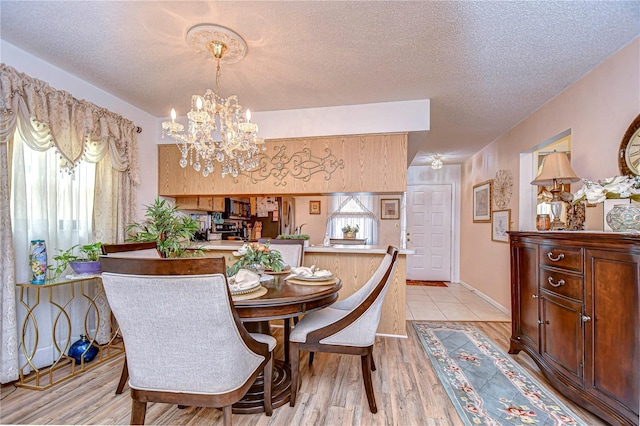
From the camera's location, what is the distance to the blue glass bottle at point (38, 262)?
2178 mm

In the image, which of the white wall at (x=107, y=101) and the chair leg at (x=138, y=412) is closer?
the chair leg at (x=138, y=412)

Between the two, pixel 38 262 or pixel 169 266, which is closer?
pixel 169 266

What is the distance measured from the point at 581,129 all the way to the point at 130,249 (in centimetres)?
385

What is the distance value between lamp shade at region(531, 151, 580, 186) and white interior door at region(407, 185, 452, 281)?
3.52 metres

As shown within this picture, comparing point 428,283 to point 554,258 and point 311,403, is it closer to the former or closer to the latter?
point 554,258

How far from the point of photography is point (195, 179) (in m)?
3.77

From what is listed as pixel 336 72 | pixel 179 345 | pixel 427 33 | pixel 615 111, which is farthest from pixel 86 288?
pixel 615 111

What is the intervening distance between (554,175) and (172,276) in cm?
287

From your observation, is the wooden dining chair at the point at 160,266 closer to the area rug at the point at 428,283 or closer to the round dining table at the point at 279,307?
the round dining table at the point at 279,307

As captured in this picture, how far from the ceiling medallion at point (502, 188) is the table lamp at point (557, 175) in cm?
138

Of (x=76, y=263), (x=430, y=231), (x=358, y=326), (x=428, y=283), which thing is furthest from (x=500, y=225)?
(x=76, y=263)

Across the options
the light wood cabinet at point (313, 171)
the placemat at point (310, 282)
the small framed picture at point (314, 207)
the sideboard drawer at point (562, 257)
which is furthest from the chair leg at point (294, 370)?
the small framed picture at point (314, 207)

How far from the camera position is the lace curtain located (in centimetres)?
208

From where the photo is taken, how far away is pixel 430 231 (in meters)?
6.05
